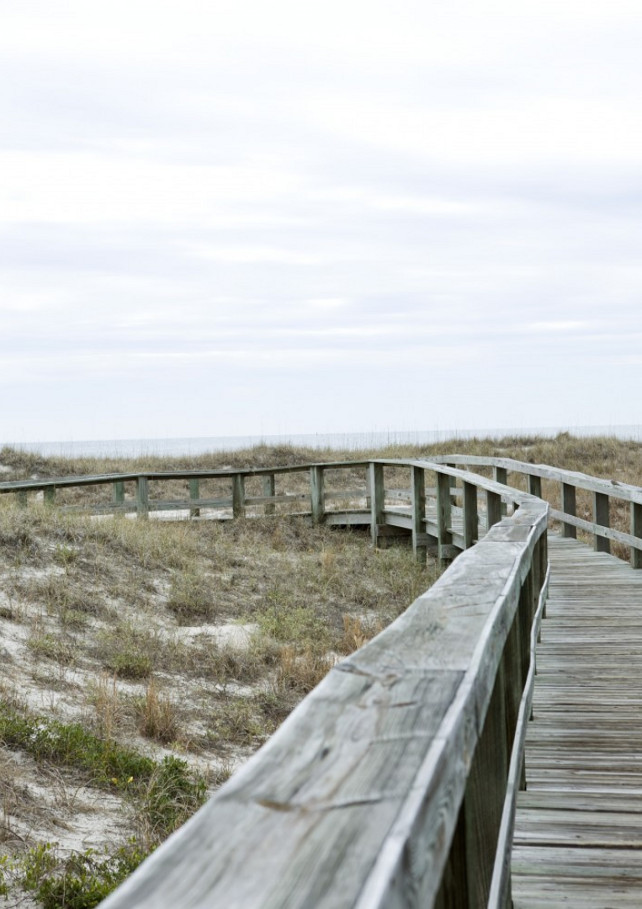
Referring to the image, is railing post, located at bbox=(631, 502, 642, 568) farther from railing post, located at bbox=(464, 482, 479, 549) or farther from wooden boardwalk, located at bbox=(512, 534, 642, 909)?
railing post, located at bbox=(464, 482, 479, 549)

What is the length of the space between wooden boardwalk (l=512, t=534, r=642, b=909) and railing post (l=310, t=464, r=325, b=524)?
33.4ft

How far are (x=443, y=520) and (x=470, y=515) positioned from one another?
5.33ft

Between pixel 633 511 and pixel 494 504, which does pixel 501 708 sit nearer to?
pixel 633 511

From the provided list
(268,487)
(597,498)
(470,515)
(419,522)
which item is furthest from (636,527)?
(268,487)

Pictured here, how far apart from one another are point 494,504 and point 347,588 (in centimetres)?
279

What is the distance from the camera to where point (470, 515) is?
1141 centimetres

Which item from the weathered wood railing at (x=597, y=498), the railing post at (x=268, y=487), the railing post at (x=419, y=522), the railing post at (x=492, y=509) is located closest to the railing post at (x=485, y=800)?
the weathered wood railing at (x=597, y=498)

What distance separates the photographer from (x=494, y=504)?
34.0 ft

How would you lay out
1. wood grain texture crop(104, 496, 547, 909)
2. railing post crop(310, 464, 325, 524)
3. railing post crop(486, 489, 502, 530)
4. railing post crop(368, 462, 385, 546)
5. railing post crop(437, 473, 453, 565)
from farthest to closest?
railing post crop(310, 464, 325, 524) → railing post crop(368, 462, 385, 546) → railing post crop(437, 473, 453, 565) → railing post crop(486, 489, 502, 530) → wood grain texture crop(104, 496, 547, 909)

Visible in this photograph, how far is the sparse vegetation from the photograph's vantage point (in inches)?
191

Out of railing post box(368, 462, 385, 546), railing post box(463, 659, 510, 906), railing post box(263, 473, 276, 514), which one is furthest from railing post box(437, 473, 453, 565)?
railing post box(463, 659, 510, 906)

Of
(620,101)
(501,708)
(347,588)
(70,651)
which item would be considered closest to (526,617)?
(501,708)

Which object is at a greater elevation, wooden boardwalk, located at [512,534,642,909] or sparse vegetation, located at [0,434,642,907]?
wooden boardwalk, located at [512,534,642,909]

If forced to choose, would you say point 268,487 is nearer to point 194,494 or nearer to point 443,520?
point 194,494
